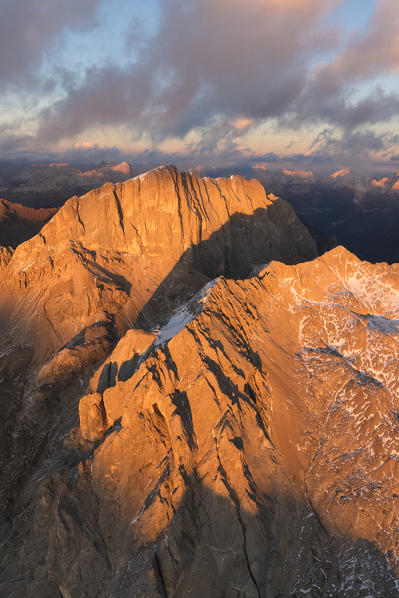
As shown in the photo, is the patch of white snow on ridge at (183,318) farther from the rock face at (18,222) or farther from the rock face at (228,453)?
the rock face at (18,222)

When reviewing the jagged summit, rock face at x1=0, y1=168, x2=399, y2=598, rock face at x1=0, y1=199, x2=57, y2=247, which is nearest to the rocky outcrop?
rock face at x1=0, y1=168, x2=399, y2=598

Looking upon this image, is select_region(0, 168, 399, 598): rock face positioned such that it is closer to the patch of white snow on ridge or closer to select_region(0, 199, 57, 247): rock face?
the patch of white snow on ridge

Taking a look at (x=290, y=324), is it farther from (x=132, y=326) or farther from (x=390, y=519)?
(x=132, y=326)

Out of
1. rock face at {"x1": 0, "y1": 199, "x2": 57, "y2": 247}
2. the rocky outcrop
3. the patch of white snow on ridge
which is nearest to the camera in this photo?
the rocky outcrop

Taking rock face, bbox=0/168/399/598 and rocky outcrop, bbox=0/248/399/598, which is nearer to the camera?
rocky outcrop, bbox=0/248/399/598

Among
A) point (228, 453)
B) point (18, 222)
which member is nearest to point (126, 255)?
point (228, 453)

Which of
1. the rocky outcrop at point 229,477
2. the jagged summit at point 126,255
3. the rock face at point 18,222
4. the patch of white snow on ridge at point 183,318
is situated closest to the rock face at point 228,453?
the rocky outcrop at point 229,477

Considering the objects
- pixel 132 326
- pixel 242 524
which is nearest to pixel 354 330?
pixel 242 524
